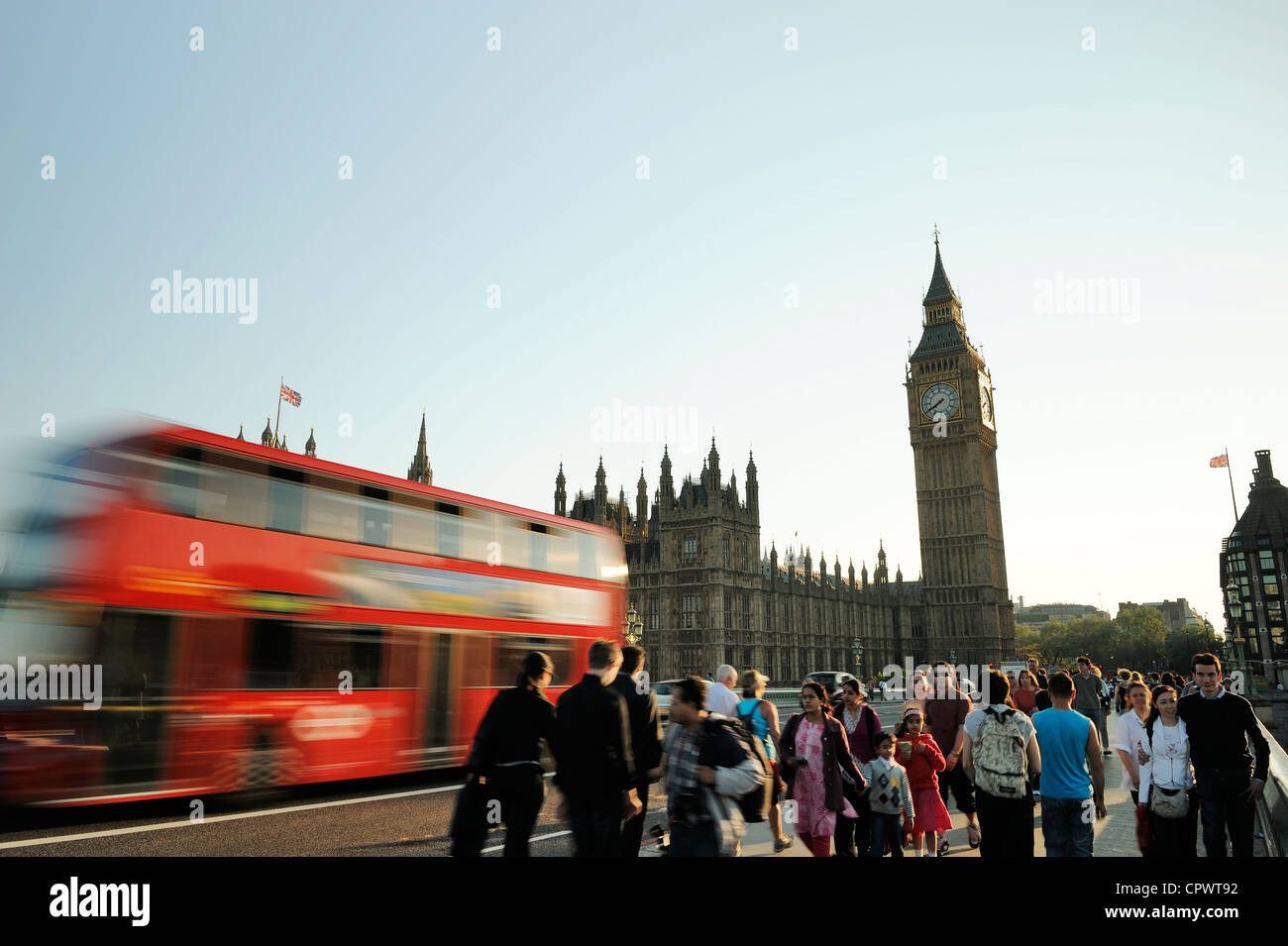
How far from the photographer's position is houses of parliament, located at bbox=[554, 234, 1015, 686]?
192ft

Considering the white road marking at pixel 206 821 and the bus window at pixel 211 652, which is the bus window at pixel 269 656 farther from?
the white road marking at pixel 206 821

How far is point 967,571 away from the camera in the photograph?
7688cm

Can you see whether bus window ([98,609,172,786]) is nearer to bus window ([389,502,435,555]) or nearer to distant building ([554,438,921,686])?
bus window ([389,502,435,555])

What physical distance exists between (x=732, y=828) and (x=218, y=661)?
276 inches

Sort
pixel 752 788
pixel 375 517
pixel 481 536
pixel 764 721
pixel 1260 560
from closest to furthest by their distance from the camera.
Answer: pixel 752 788 → pixel 764 721 → pixel 375 517 → pixel 481 536 → pixel 1260 560

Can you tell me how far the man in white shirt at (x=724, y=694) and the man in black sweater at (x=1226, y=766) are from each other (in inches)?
155

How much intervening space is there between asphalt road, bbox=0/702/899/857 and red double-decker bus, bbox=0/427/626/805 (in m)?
0.42

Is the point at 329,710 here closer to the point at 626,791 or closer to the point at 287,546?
the point at 287,546

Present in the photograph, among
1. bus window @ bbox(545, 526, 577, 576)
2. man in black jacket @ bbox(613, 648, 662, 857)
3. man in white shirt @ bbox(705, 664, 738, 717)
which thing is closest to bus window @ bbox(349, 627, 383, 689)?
bus window @ bbox(545, 526, 577, 576)

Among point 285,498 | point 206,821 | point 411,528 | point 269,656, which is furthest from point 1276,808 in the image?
point 285,498

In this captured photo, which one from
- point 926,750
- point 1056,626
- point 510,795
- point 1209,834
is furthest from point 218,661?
point 1056,626

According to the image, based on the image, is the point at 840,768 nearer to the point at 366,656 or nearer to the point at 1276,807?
the point at 1276,807

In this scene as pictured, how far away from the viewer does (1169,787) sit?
661cm

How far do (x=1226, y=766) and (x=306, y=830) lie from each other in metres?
8.61
